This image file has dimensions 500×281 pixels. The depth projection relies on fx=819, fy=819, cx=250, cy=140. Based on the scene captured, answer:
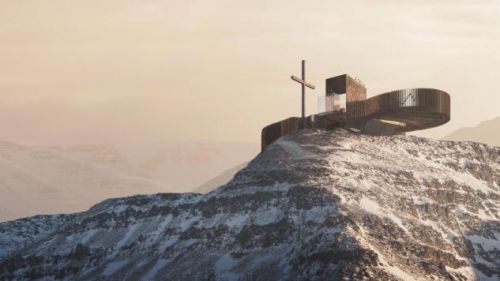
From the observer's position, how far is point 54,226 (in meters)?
81.2

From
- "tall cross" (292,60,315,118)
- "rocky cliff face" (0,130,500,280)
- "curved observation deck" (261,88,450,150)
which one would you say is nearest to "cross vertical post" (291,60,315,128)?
"tall cross" (292,60,315,118)

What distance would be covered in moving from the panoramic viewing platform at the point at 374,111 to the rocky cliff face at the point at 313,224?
2075 mm

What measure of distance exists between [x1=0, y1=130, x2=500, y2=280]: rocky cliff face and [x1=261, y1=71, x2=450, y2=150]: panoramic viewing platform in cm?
207

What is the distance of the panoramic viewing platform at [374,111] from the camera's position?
219 feet

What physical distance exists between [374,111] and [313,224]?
58.3ft

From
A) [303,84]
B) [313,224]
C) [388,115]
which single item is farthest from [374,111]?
[313,224]

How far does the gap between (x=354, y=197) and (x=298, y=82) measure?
17794mm

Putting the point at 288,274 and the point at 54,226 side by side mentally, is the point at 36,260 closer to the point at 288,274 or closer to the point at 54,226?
the point at 54,226

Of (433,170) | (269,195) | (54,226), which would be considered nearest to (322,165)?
(269,195)

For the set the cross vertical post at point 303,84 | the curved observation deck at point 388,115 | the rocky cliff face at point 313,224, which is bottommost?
the rocky cliff face at point 313,224

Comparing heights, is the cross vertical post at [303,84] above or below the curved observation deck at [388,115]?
above

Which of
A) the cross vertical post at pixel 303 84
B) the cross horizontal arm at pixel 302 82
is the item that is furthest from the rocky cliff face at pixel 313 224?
the cross horizontal arm at pixel 302 82

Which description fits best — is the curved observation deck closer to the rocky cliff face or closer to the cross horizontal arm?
the rocky cliff face

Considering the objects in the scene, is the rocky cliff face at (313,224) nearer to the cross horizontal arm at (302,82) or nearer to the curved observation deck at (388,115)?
the curved observation deck at (388,115)
